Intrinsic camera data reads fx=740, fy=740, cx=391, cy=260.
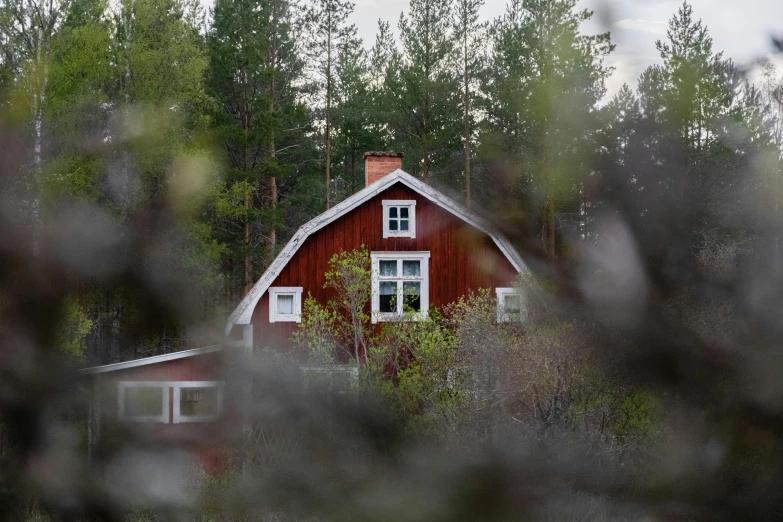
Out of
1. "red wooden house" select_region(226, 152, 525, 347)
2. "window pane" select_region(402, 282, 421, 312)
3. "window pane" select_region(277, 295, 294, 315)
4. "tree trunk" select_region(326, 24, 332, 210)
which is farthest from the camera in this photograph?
"tree trunk" select_region(326, 24, 332, 210)

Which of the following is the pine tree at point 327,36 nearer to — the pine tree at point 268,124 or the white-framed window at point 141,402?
the pine tree at point 268,124

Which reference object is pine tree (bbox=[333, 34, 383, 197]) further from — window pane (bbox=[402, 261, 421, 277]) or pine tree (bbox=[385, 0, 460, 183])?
window pane (bbox=[402, 261, 421, 277])

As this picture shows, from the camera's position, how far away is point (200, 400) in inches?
41.3

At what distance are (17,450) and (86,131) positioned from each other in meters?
0.56

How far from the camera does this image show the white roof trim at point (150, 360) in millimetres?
1002

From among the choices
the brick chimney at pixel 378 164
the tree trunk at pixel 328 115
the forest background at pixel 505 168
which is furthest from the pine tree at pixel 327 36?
the forest background at pixel 505 168

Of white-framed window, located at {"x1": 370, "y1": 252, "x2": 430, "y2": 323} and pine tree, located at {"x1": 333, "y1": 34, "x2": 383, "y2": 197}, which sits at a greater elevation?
pine tree, located at {"x1": 333, "y1": 34, "x2": 383, "y2": 197}

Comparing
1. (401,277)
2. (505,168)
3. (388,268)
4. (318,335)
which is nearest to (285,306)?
(388,268)

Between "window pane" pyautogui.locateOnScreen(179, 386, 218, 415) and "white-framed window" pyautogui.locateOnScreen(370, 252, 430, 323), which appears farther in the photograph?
"white-framed window" pyautogui.locateOnScreen(370, 252, 430, 323)

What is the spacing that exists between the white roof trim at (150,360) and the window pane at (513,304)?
0.40 metres

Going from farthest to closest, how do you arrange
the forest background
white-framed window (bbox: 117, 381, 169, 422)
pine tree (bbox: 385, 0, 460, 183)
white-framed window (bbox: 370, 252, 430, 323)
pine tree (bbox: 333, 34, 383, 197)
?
pine tree (bbox: 333, 34, 383, 197) → pine tree (bbox: 385, 0, 460, 183) → white-framed window (bbox: 370, 252, 430, 323) → white-framed window (bbox: 117, 381, 169, 422) → the forest background

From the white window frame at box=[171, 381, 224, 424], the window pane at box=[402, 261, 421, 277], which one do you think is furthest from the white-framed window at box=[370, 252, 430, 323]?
the white window frame at box=[171, 381, 224, 424]

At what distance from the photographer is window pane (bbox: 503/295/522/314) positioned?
97 centimetres

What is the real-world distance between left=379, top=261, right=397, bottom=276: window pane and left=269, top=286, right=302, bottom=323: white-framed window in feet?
4.74
